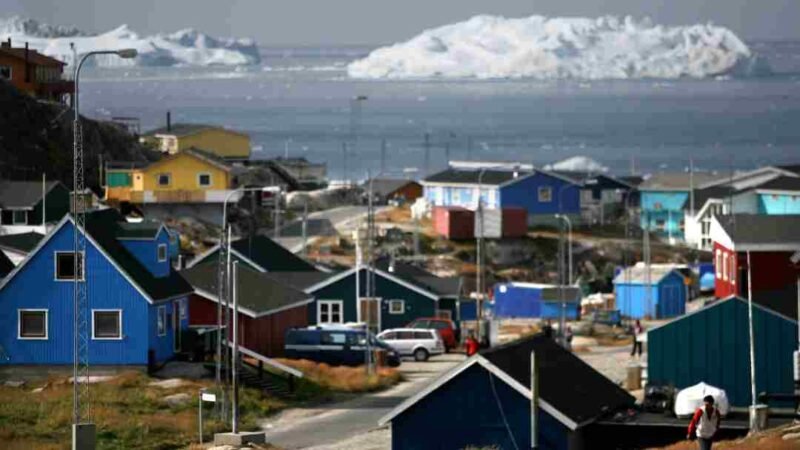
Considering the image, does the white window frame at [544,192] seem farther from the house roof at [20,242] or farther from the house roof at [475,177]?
the house roof at [20,242]

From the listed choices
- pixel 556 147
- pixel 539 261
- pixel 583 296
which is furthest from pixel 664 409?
pixel 556 147

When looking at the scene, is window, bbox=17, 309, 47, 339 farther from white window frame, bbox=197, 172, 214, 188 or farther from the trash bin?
white window frame, bbox=197, 172, 214, 188

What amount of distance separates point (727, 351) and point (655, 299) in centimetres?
2194

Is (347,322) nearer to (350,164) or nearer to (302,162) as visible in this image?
(302,162)

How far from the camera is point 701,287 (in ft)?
171

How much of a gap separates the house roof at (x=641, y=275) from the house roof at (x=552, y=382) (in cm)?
2667

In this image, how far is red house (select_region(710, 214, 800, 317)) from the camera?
3091 centimetres

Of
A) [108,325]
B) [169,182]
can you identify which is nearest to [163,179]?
[169,182]

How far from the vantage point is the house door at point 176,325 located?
97.7 feet

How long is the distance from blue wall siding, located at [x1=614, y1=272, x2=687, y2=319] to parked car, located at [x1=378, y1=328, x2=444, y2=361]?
12.0 m

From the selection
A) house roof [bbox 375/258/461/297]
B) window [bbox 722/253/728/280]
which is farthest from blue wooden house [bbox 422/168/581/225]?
window [bbox 722/253/728/280]

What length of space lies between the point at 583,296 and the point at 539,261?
18.5 feet

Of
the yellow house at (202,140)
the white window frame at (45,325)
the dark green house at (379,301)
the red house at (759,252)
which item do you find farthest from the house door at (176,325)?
the yellow house at (202,140)

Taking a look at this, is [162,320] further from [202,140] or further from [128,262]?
[202,140]
